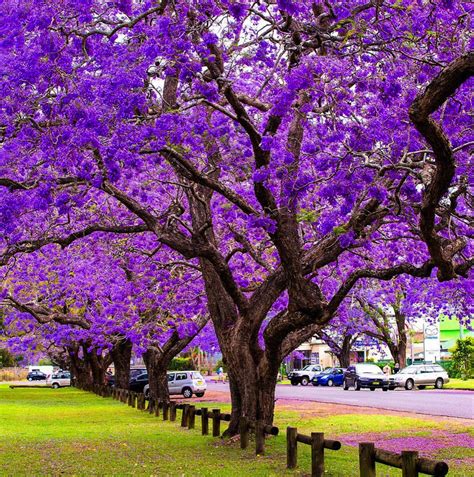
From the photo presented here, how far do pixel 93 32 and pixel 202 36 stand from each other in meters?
1.52

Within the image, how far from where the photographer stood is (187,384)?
42.1 m

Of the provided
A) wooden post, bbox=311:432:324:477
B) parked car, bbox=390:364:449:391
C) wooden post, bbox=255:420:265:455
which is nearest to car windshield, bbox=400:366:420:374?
parked car, bbox=390:364:449:391

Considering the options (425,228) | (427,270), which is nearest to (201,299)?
(427,270)

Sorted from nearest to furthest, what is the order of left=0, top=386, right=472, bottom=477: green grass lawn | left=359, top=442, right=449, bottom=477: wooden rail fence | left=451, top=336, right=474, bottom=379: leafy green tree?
left=359, top=442, right=449, bottom=477: wooden rail fence
left=0, top=386, right=472, bottom=477: green grass lawn
left=451, top=336, right=474, bottom=379: leafy green tree

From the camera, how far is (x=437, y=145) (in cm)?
866

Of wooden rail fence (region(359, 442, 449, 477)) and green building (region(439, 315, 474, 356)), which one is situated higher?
green building (region(439, 315, 474, 356))

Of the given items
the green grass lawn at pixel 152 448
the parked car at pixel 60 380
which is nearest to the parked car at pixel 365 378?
the green grass lawn at pixel 152 448

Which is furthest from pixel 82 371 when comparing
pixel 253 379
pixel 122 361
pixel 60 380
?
pixel 253 379

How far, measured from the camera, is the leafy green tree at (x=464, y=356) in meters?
48.5

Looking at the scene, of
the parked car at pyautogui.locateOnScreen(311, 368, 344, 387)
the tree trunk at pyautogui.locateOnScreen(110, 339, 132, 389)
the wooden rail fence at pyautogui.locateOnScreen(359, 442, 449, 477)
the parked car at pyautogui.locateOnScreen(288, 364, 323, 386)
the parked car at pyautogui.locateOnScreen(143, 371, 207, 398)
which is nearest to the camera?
the wooden rail fence at pyautogui.locateOnScreen(359, 442, 449, 477)

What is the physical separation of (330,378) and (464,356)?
9.16 metres

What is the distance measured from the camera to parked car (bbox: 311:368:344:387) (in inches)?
2126

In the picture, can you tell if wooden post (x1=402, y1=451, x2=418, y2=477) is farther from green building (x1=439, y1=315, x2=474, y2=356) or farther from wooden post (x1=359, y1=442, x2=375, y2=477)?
green building (x1=439, y1=315, x2=474, y2=356)

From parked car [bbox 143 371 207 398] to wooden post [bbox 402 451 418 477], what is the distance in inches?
1319
